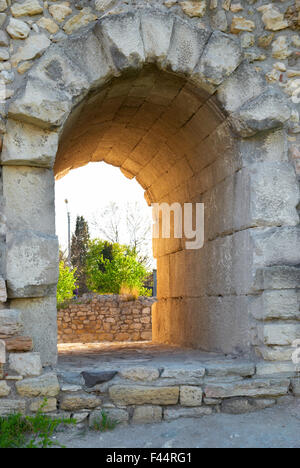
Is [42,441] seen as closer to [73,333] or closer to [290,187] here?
[290,187]

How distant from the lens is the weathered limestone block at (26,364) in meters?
3.20

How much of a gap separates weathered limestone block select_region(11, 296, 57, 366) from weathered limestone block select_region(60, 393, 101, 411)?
1.00ft

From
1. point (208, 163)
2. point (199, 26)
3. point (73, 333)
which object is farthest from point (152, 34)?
point (73, 333)

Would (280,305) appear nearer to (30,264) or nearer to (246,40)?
(30,264)

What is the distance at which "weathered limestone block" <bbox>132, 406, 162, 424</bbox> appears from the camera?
3338 millimetres

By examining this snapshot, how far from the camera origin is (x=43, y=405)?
3.17 m

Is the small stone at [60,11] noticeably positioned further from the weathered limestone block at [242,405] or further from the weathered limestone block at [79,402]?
the weathered limestone block at [242,405]

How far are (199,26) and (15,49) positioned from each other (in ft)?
4.87

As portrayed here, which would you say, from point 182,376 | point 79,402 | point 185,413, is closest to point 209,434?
point 185,413

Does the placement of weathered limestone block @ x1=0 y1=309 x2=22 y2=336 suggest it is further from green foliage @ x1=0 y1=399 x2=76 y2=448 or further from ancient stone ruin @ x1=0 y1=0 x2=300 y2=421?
green foliage @ x1=0 y1=399 x2=76 y2=448

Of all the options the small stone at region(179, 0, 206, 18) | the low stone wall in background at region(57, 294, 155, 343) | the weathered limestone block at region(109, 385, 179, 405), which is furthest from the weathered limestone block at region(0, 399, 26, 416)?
the low stone wall in background at region(57, 294, 155, 343)

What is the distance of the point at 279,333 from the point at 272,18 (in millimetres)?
2568

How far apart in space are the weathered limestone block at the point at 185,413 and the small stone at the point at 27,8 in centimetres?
314

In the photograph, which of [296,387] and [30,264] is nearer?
[30,264]
